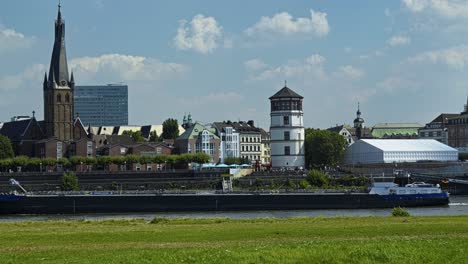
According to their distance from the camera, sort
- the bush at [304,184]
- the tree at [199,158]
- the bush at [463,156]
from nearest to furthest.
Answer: the bush at [304,184] → the tree at [199,158] → the bush at [463,156]

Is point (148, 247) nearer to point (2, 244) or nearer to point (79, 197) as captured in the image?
point (2, 244)

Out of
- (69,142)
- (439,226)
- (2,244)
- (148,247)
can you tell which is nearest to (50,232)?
(2,244)

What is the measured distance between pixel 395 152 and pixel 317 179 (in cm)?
3379

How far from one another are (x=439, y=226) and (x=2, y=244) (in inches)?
753

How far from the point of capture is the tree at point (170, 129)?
634 feet

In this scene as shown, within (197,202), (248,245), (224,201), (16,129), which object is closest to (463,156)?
(16,129)

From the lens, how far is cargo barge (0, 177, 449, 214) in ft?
286

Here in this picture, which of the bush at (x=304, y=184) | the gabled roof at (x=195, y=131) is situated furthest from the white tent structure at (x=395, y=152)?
the bush at (x=304, y=184)

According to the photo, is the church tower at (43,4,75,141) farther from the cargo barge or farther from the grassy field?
the grassy field

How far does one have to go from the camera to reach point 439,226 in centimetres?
3741

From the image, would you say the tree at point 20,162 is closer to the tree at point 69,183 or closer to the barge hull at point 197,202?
the tree at point 69,183

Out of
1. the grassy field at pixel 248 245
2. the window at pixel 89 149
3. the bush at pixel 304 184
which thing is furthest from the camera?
the window at pixel 89 149

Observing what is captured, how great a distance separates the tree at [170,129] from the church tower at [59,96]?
125 ft

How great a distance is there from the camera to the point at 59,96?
15662 centimetres
